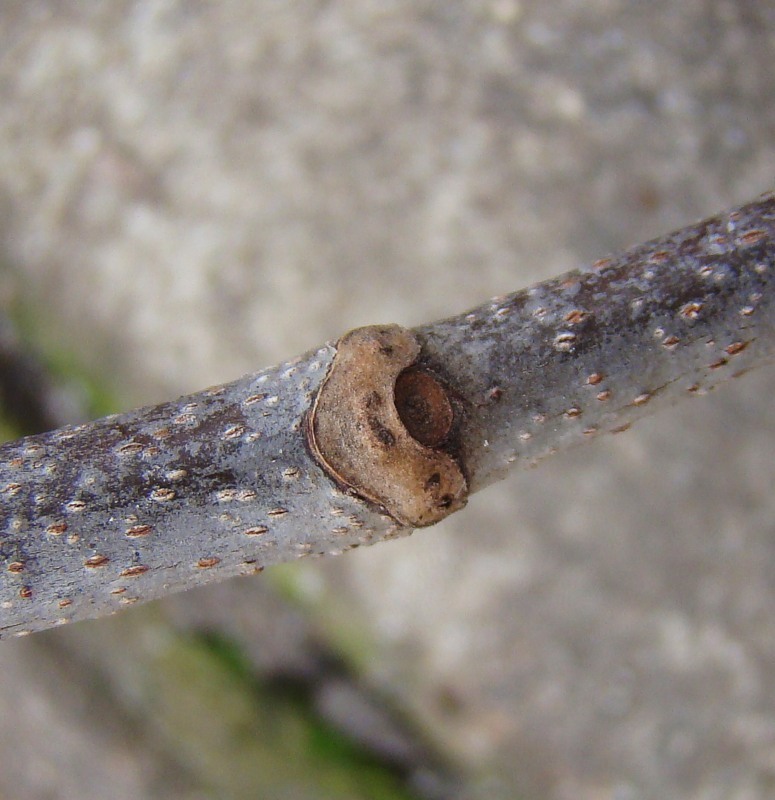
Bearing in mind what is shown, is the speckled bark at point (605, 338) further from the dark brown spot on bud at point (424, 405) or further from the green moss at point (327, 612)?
the green moss at point (327, 612)

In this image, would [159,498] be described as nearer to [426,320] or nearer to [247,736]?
[426,320]

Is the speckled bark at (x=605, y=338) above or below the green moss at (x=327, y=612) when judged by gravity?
below

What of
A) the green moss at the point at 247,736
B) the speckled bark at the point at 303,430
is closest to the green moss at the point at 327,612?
the green moss at the point at 247,736

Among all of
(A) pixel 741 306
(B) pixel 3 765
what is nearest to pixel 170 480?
(A) pixel 741 306

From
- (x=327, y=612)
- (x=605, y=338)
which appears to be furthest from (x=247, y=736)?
(x=605, y=338)

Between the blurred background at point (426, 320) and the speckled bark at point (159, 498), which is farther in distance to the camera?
the blurred background at point (426, 320)

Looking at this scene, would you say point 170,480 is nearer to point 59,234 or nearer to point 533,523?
point 533,523
